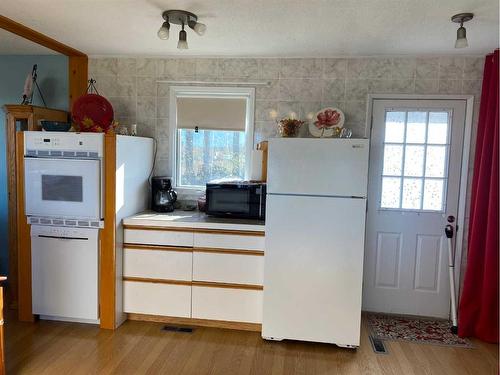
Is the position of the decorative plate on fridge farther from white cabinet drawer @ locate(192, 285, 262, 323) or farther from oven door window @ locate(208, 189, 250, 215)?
white cabinet drawer @ locate(192, 285, 262, 323)

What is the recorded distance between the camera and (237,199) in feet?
10.0

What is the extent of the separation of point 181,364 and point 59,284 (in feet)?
3.99

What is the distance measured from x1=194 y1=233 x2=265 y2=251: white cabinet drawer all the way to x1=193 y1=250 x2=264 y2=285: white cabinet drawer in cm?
6

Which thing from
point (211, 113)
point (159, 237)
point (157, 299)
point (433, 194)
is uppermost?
point (211, 113)

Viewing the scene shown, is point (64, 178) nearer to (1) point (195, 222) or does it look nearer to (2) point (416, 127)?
(1) point (195, 222)

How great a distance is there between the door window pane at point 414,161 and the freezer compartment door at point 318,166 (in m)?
0.92

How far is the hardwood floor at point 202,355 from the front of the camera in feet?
8.02

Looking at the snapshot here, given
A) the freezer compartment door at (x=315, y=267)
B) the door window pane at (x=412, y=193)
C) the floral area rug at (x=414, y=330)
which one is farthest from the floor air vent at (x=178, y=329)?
the door window pane at (x=412, y=193)

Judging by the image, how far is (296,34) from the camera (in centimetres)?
273

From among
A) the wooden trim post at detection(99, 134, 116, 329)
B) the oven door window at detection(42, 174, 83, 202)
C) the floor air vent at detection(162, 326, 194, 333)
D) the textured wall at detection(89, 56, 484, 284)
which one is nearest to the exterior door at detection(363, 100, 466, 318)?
the textured wall at detection(89, 56, 484, 284)

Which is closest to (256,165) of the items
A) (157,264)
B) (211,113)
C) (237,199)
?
(237,199)

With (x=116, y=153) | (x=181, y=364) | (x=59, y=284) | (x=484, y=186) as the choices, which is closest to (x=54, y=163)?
(x=116, y=153)

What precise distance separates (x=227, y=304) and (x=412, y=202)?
5.98 ft

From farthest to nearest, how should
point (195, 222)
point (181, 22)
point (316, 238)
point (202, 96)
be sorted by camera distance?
point (202, 96), point (195, 222), point (316, 238), point (181, 22)
